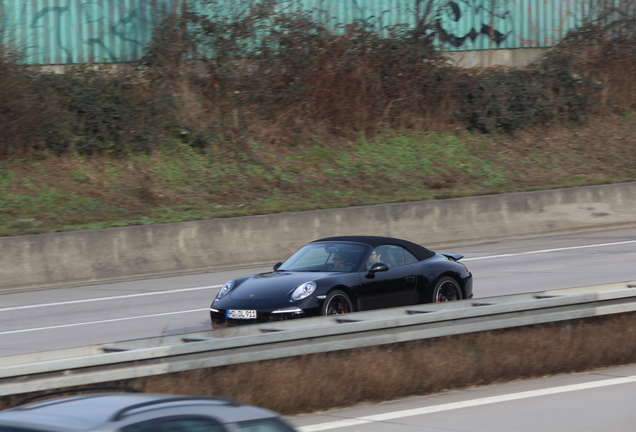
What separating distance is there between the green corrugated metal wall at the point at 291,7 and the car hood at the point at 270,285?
15.8 meters

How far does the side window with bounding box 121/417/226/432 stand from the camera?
10.3 ft

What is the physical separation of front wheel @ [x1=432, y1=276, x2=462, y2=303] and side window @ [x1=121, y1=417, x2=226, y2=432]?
29.4 ft

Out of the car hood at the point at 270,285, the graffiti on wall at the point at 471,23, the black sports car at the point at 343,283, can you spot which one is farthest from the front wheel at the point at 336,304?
the graffiti on wall at the point at 471,23

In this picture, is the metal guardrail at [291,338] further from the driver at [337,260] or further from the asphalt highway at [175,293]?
the asphalt highway at [175,293]

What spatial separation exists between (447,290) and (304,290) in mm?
2530

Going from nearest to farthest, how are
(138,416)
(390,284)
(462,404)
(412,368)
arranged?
1. (138,416)
2. (462,404)
3. (412,368)
4. (390,284)

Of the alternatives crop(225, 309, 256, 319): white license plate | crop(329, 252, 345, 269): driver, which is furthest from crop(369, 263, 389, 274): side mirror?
crop(225, 309, 256, 319): white license plate

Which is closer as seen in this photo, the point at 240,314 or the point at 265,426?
the point at 265,426

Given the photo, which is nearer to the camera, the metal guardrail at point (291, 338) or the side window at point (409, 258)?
the metal guardrail at point (291, 338)

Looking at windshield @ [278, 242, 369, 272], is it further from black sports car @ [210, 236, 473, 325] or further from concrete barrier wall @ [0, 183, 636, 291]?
concrete barrier wall @ [0, 183, 636, 291]

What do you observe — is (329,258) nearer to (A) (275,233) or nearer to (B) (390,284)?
(B) (390,284)

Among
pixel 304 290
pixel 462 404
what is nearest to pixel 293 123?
pixel 304 290

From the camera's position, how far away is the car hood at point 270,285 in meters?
10.7

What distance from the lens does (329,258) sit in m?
11.7
